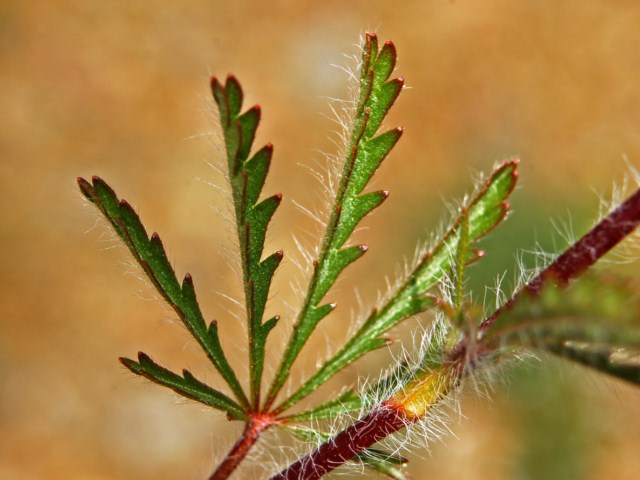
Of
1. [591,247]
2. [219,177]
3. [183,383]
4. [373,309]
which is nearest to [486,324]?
[591,247]

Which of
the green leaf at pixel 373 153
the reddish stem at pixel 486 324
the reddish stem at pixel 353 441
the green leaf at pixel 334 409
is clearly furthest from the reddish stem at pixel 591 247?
the green leaf at pixel 334 409

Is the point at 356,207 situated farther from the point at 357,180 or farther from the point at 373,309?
the point at 373,309

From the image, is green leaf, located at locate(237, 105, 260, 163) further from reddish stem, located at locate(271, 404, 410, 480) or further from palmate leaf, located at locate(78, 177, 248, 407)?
reddish stem, located at locate(271, 404, 410, 480)

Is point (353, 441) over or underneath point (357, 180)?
underneath

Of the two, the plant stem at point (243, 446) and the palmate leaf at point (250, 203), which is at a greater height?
the palmate leaf at point (250, 203)

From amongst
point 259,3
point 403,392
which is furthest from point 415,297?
point 259,3

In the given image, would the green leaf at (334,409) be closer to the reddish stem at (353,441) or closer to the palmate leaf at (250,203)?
the palmate leaf at (250,203)

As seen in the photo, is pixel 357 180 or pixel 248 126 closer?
pixel 248 126
